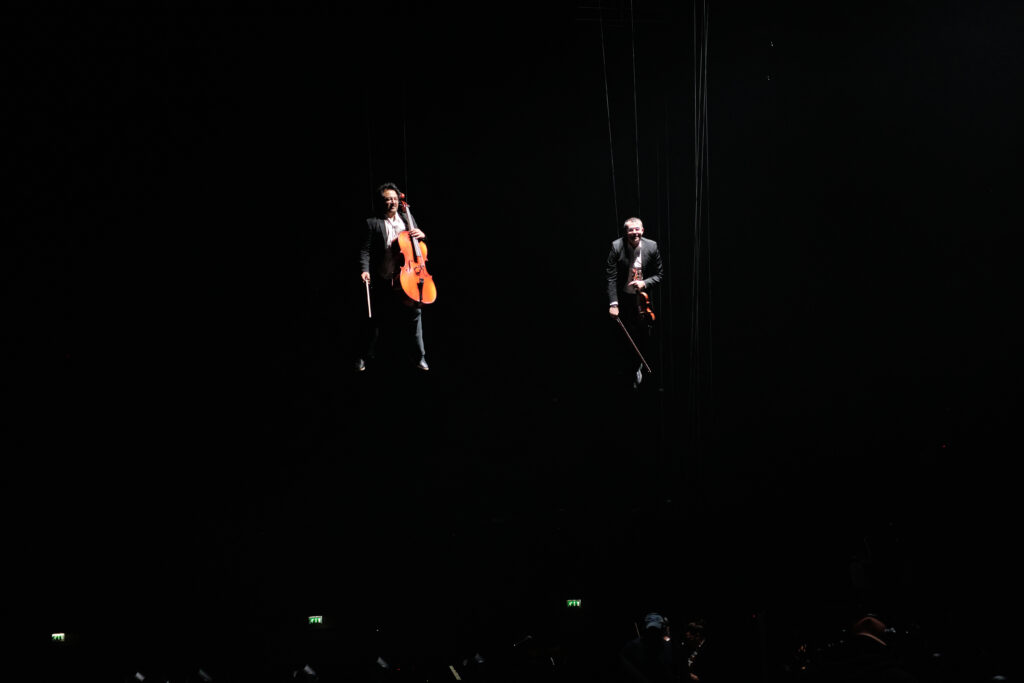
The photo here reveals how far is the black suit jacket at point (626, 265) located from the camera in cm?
893

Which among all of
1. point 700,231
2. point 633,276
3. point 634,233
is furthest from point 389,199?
point 700,231

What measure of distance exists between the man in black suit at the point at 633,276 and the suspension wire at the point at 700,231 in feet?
4.06

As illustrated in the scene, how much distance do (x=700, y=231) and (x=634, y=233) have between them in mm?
1941

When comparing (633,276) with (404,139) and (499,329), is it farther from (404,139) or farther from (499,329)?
(404,139)

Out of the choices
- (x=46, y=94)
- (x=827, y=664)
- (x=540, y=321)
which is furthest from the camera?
(x=540, y=321)

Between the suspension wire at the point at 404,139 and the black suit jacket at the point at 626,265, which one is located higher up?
the suspension wire at the point at 404,139

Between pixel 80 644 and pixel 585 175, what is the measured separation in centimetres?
701

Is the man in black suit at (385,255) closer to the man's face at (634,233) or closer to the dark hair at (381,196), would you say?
the dark hair at (381,196)

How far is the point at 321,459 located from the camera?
9.70 meters

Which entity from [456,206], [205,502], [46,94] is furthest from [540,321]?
[46,94]

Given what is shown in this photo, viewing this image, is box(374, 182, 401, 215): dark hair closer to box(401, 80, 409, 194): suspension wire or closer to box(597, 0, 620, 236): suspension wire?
box(401, 80, 409, 194): suspension wire

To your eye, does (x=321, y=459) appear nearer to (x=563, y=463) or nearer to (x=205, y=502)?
(x=205, y=502)

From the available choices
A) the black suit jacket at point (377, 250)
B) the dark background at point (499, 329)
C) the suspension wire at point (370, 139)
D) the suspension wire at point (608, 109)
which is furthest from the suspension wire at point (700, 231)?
the black suit jacket at point (377, 250)

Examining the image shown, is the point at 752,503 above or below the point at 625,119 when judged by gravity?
below
